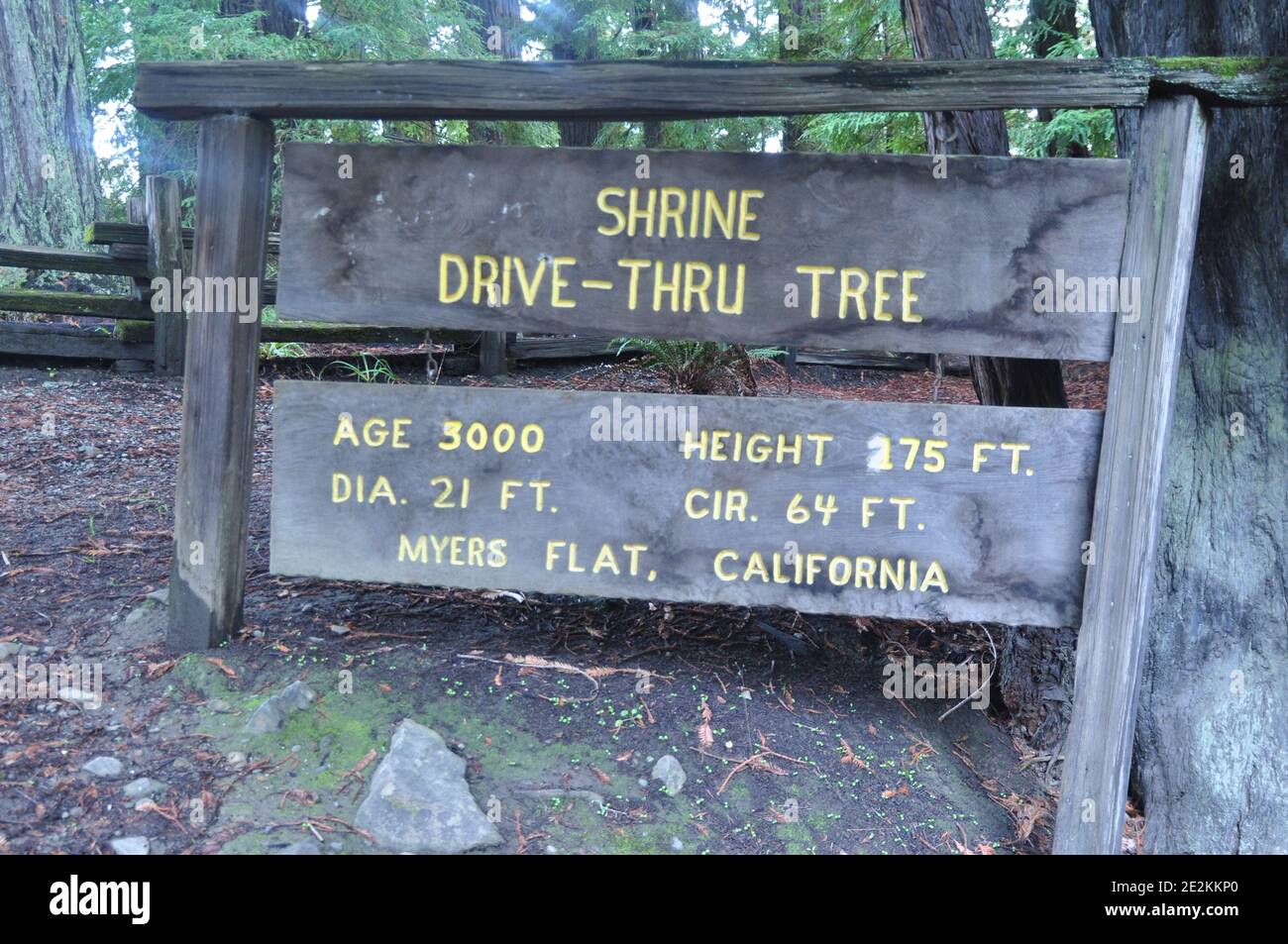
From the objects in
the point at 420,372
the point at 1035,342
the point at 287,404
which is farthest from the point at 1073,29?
the point at 287,404

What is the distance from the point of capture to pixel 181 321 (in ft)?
26.5

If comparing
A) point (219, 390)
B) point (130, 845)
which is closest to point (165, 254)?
point (219, 390)

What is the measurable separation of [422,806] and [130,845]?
2.58 ft

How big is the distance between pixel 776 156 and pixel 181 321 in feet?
22.6

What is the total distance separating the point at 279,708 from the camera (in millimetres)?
3014

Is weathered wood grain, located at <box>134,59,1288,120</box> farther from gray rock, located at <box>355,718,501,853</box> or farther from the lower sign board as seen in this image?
gray rock, located at <box>355,718,501,853</box>

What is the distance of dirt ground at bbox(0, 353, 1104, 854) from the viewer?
8.94ft

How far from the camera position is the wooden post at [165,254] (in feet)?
26.3

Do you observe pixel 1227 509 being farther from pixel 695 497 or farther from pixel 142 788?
pixel 142 788

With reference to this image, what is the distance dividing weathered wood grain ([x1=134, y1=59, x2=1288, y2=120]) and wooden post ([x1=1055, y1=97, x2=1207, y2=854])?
0.18 metres

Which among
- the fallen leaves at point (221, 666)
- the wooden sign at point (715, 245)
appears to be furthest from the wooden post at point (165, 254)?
the wooden sign at point (715, 245)

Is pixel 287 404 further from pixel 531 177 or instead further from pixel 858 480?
pixel 858 480

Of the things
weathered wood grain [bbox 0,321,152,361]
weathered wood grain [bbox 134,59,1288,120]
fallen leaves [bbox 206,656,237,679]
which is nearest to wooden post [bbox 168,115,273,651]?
fallen leaves [bbox 206,656,237,679]

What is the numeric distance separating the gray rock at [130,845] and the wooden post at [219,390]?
85cm
